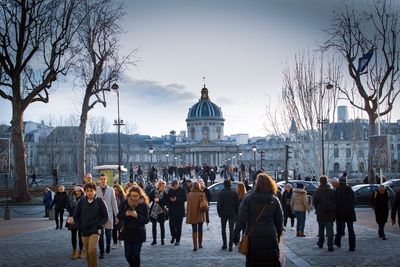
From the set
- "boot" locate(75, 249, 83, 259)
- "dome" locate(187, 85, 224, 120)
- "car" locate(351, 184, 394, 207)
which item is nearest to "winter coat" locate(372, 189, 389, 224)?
"boot" locate(75, 249, 83, 259)

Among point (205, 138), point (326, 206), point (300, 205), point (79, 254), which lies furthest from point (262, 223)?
point (205, 138)

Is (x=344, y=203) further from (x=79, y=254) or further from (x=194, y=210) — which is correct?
(x=79, y=254)

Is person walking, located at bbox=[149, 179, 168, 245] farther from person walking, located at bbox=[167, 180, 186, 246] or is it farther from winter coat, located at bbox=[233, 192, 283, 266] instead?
winter coat, located at bbox=[233, 192, 283, 266]

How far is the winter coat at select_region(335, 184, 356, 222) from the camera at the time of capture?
46.5ft

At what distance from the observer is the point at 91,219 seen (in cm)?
1034

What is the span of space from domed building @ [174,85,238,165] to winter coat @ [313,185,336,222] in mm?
131212

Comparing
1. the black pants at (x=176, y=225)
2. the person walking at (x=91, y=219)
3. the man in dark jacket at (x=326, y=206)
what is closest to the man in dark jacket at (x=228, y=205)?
the black pants at (x=176, y=225)

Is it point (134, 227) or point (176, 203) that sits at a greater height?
point (134, 227)

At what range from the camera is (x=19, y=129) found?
33156 millimetres

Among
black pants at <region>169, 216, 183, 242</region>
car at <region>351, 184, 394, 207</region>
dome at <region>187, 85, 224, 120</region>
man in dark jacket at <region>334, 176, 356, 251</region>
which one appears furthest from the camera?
dome at <region>187, 85, 224, 120</region>

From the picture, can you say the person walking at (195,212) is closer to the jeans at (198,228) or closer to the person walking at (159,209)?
the jeans at (198,228)

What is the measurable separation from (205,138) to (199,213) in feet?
434

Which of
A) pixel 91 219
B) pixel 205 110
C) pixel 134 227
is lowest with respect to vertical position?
pixel 134 227

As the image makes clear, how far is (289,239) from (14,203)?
22.5m
